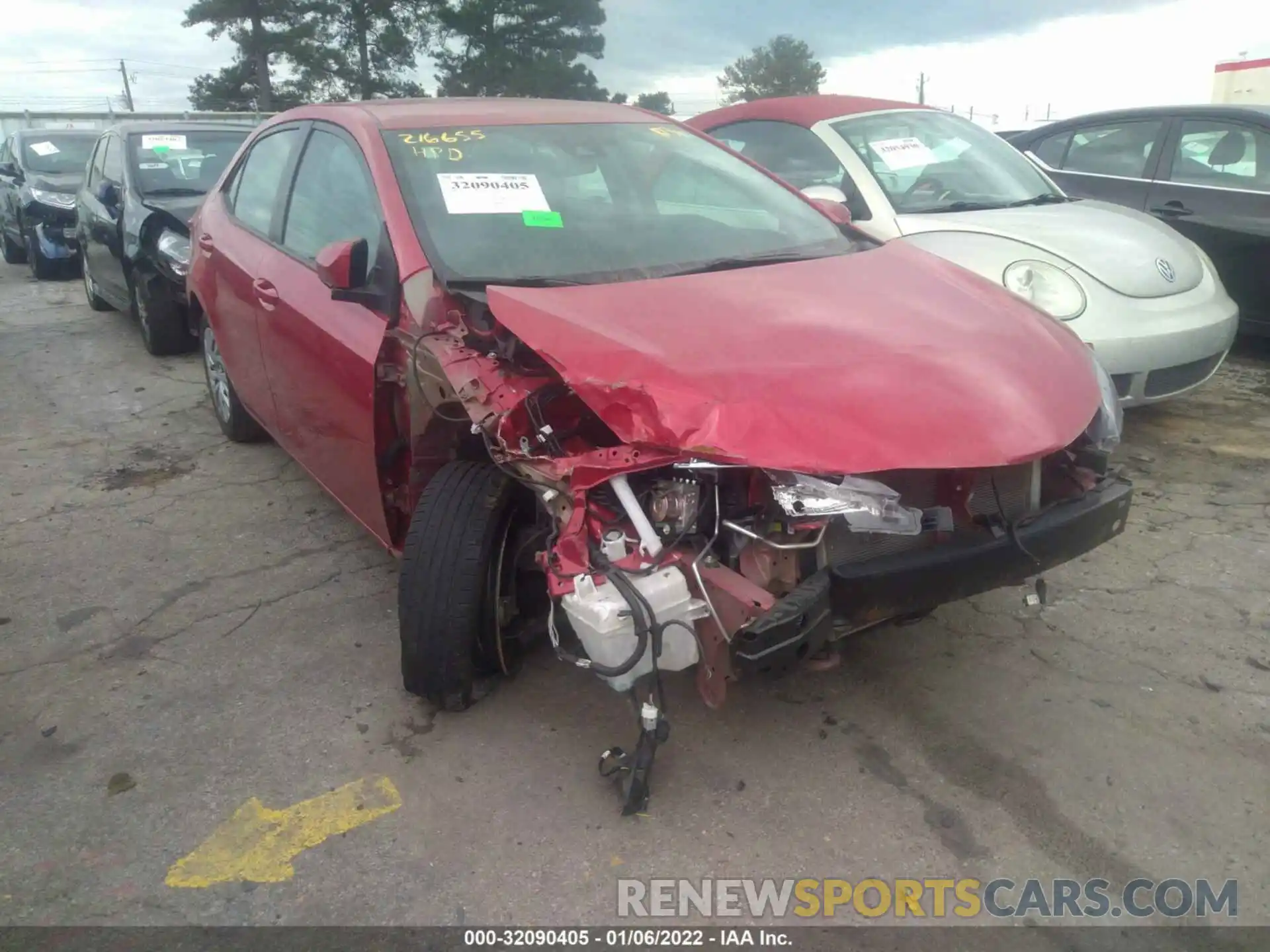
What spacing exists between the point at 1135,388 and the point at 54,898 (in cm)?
446

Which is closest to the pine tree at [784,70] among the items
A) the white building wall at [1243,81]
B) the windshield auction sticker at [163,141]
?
the white building wall at [1243,81]

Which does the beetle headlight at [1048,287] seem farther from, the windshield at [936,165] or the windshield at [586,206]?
the windshield at [586,206]

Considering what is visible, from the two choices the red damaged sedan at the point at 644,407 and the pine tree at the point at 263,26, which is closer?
the red damaged sedan at the point at 644,407

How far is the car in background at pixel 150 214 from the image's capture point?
6.59 meters

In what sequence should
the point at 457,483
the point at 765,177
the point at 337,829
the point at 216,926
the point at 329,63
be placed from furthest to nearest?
1. the point at 329,63
2. the point at 765,177
3. the point at 457,483
4. the point at 337,829
5. the point at 216,926

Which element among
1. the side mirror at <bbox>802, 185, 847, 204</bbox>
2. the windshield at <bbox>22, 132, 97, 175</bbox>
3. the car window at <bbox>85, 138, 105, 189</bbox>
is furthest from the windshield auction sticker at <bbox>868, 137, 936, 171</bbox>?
the windshield at <bbox>22, 132, 97, 175</bbox>

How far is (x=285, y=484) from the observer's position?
182 inches

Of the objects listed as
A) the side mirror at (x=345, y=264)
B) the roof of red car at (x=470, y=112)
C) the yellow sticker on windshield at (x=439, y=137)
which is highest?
the roof of red car at (x=470, y=112)

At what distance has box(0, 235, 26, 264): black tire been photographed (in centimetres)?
1218

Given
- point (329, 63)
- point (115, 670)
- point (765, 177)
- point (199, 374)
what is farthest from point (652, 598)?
point (329, 63)

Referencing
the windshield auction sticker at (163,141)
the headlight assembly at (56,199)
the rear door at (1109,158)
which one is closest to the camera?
the rear door at (1109,158)

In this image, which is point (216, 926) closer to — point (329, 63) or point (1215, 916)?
point (1215, 916)

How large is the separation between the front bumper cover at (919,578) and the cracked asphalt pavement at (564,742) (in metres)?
0.49

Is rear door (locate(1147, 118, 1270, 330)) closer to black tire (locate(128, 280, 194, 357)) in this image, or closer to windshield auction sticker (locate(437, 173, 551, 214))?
windshield auction sticker (locate(437, 173, 551, 214))
